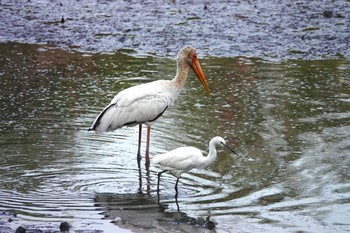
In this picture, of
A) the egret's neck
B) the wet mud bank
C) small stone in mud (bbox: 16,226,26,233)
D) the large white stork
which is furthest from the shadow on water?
the wet mud bank

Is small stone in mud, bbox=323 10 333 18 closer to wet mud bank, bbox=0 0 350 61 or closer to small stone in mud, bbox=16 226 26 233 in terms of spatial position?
wet mud bank, bbox=0 0 350 61

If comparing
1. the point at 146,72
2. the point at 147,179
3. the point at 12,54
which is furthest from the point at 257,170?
the point at 12,54

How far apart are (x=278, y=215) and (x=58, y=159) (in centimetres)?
266

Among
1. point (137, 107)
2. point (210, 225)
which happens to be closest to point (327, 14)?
point (137, 107)

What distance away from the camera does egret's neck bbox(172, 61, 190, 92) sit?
30.7 feet

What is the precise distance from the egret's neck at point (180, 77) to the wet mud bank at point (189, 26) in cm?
427

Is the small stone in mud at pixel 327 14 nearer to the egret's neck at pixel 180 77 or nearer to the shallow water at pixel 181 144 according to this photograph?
the shallow water at pixel 181 144

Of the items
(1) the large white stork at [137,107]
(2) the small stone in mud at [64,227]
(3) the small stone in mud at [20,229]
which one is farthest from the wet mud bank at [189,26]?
(3) the small stone in mud at [20,229]

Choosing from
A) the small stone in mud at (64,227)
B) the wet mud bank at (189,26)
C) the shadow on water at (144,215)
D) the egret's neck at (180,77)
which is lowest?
the small stone in mud at (64,227)

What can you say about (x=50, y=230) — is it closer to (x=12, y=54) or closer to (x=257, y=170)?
(x=257, y=170)

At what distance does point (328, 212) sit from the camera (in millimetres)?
7070

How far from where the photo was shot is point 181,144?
9.27 metres

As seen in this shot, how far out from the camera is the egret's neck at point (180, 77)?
9366 millimetres

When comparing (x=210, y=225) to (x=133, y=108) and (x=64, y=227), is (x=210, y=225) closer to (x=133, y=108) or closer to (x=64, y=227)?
(x=64, y=227)
